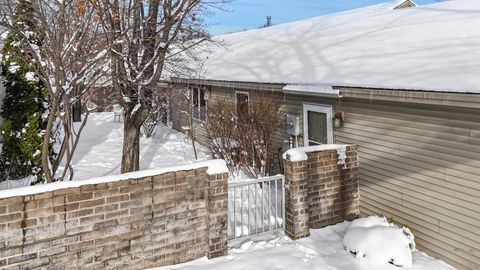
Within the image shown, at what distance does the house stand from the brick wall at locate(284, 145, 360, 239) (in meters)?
0.24

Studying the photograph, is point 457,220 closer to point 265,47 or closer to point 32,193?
point 32,193

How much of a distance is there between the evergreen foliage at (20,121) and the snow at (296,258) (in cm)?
584

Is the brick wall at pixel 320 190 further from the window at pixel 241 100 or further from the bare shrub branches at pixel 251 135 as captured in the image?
the window at pixel 241 100

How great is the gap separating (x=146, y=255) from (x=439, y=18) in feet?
24.2

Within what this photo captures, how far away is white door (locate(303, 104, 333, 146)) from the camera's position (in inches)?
284

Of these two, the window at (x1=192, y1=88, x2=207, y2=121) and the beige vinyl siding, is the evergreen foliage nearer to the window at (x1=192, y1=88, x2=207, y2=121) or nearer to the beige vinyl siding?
the window at (x1=192, y1=88, x2=207, y2=121)

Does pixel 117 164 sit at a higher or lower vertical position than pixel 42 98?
lower

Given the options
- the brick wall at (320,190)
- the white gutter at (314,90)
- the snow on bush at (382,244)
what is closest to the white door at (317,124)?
the white gutter at (314,90)

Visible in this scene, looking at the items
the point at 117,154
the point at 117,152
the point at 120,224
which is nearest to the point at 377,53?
the point at 120,224

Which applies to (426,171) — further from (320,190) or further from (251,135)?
(251,135)

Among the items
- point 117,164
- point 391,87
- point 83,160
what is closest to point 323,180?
point 391,87

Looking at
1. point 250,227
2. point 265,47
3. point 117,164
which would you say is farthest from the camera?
point 265,47

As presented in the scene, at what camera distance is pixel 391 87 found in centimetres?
519

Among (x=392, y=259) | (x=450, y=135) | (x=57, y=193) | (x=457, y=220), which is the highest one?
(x=450, y=135)
